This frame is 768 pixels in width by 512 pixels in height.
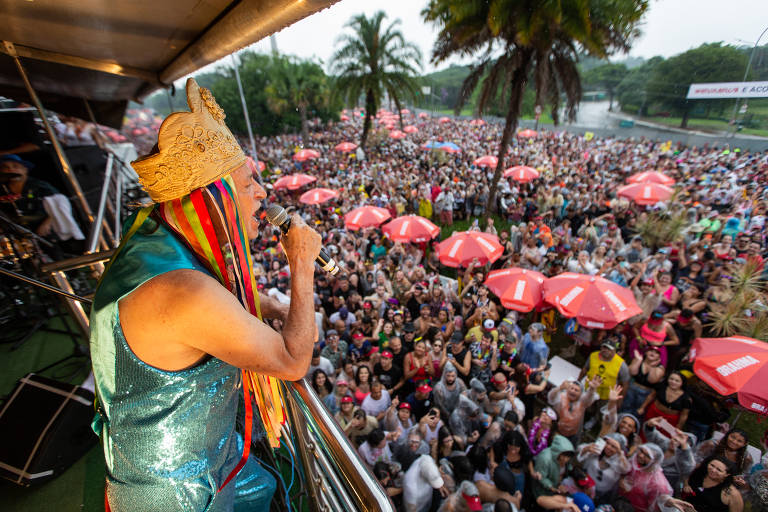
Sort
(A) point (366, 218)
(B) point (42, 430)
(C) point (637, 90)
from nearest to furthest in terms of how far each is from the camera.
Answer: (B) point (42, 430), (A) point (366, 218), (C) point (637, 90)

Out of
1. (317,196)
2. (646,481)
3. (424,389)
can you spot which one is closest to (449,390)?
(424,389)

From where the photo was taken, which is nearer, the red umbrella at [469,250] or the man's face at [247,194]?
the man's face at [247,194]

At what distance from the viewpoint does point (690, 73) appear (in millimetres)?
19484

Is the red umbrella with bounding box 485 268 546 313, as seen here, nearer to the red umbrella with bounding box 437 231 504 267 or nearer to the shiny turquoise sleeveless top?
the red umbrella with bounding box 437 231 504 267

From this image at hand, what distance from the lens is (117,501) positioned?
1387mm

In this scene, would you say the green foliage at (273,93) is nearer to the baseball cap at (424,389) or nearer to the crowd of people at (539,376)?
the crowd of people at (539,376)

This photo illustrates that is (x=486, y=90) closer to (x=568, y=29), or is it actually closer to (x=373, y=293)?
(x=568, y=29)

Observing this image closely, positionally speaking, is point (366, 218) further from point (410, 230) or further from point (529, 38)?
point (529, 38)

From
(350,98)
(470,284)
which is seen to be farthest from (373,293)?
(350,98)

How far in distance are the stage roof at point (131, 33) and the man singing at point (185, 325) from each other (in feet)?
1.39

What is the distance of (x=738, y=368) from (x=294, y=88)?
2989cm

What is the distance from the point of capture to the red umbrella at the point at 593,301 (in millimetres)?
5555

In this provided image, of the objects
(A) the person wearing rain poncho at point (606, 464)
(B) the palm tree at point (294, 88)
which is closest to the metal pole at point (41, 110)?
(A) the person wearing rain poncho at point (606, 464)

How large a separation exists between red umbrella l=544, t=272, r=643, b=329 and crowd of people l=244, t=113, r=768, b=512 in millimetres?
401
